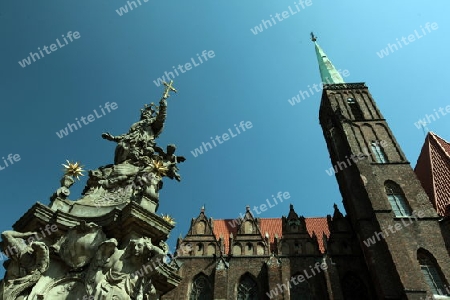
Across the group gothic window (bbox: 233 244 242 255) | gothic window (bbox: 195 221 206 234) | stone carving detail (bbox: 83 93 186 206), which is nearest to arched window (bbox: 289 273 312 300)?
gothic window (bbox: 233 244 242 255)

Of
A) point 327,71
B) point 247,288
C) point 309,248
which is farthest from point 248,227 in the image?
point 327,71

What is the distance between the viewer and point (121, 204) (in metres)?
6.03

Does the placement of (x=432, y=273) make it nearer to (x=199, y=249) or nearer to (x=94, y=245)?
(x=199, y=249)

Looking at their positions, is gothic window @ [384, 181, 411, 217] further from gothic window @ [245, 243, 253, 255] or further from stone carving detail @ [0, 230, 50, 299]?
stone carving detail @ [0, 230, 50, 299]

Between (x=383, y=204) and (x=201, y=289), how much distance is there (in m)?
10.8

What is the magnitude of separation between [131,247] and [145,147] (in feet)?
11.7

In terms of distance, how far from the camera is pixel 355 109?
27109 mm

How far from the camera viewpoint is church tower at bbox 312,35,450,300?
15.3m

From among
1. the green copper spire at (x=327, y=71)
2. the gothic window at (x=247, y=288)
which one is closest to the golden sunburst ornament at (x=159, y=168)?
the gothic window at (x=247, y=288)

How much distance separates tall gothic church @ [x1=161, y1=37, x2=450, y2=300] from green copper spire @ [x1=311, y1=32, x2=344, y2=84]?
9836 mm

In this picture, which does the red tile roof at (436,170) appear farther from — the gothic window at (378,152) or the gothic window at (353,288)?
the gothic window at (353,288)

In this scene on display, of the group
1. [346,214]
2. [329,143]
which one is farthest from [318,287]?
[329,143]

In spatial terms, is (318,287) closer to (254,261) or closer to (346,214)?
(254,261)

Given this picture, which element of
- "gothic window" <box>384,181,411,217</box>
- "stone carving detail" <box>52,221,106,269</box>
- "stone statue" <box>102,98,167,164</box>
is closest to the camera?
"stone carving detail" <box>52,221,106,269</box>
